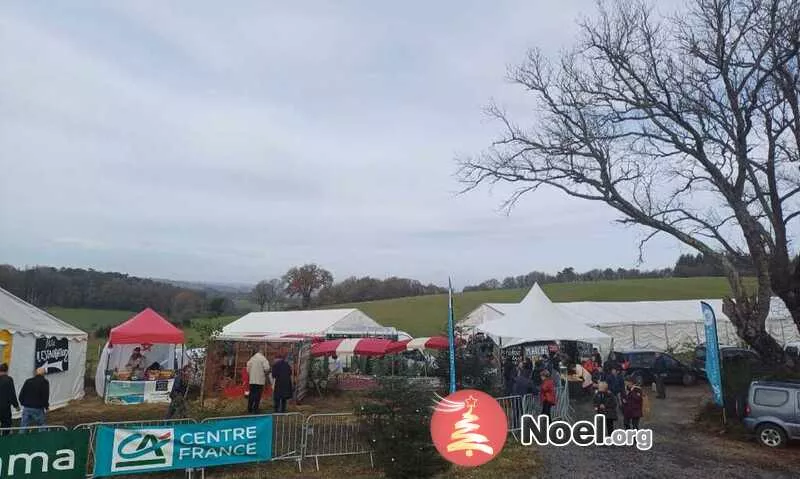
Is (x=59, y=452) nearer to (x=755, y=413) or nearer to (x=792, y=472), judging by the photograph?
(x=792, y=472)

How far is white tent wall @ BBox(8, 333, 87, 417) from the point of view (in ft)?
44.6

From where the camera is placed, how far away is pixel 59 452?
7117mm

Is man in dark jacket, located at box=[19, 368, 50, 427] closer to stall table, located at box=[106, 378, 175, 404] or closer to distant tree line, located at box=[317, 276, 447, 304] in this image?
stall table, located at box=[106, 378, 175, 404]

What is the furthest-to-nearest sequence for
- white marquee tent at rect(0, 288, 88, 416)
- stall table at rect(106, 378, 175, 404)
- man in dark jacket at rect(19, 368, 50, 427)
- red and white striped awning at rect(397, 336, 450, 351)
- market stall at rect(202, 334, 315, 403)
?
1. red and white striped awning at rect(397, 336, 450, 351)
2. market stall at rect(202, 334, 315, 403)
3. stall table at rect(106, 378, 175, 404)
4. white marquee tent at rect(0, 288, 88, 416)
5. man in dark jacket at rect(19, 368, 50, 427)

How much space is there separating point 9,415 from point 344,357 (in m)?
15.4

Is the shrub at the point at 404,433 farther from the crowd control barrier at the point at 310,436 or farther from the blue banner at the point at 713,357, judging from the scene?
the blue banner at the point at 713,357

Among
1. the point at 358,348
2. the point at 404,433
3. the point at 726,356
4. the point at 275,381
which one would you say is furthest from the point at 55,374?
the point at 726,356

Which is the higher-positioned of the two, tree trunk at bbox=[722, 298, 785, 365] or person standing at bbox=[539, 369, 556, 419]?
tree trunk at bbox=[722, 298, 785, 365]

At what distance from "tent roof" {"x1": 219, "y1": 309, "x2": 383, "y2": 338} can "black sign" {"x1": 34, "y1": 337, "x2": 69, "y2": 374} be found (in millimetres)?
8200

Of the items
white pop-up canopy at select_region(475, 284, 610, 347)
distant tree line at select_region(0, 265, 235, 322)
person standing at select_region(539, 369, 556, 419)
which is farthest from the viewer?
distant tree line at select_region(0, 265, 235, 322)

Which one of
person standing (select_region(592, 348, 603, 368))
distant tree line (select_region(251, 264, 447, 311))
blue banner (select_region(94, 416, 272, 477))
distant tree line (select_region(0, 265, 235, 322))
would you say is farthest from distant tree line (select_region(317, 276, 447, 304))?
blue banner (select_region(94, 416, 272, 477))

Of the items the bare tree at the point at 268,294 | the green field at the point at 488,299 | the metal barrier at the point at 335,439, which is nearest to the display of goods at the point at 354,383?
the metal barrier at the point at 335,439

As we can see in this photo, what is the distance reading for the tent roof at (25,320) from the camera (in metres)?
13.6

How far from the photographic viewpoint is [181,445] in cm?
790
